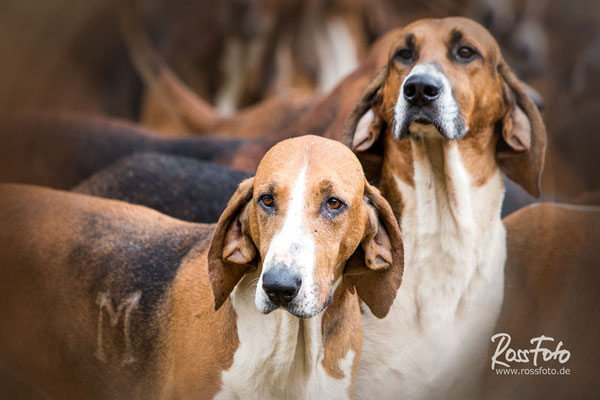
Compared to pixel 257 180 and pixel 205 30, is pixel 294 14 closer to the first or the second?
pixel 205 30

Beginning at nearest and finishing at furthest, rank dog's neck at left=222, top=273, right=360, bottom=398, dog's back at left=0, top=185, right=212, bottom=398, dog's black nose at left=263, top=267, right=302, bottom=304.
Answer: dog's black nose at left=263, top=267, right=302, bottom=304 < dog's neck at left=222, top=273, right=360, bottom=398 < dog's back at left=0, top=185, right=212, bottom=398

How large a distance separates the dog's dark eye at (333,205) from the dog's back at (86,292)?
0.75 metres

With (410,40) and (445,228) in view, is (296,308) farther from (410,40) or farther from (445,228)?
(410,40)

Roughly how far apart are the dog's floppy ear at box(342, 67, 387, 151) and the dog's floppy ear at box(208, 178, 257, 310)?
76 cm

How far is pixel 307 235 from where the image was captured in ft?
9.78

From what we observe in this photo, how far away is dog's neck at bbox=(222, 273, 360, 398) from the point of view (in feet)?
10.9

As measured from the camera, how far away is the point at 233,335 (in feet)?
11.0

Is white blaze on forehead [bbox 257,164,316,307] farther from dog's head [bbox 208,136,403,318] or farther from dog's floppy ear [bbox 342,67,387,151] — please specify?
dog's floppy ear [bbox 342,67,387,151]

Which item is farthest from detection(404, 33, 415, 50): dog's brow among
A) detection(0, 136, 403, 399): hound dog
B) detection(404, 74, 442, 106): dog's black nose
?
detection(0, 136, 403, 399): hound dog

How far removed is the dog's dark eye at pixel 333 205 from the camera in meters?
3.08

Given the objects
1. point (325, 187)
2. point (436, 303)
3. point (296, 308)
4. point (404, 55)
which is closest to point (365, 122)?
point (404, 55)

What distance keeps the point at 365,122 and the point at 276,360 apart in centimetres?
108

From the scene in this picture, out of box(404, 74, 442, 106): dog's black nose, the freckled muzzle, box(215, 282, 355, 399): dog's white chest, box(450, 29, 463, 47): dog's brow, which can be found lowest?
box(215, 282, 355, 399): dog's white chest

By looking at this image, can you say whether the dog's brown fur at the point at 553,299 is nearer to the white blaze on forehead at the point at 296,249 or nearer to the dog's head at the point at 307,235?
the dog's head at the point at 307,235
